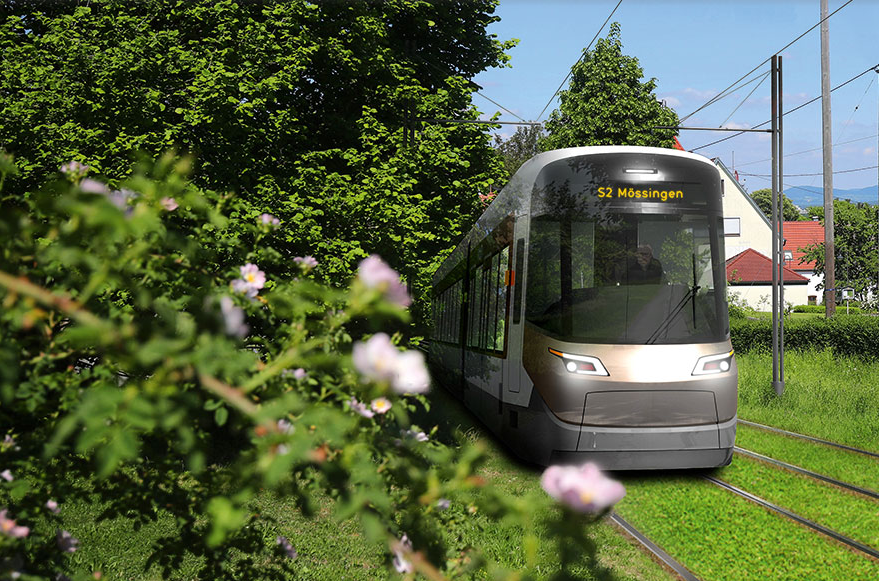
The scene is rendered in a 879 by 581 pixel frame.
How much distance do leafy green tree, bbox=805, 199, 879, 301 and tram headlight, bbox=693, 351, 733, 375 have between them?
4425 centimetres

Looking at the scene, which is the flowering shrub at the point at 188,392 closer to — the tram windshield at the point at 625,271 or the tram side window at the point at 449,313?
the tram windshield at the point at 625,271

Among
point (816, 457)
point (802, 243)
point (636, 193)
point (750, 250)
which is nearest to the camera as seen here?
point (636, 193)

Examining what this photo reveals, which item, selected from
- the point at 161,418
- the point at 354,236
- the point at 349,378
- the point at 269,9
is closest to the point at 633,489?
the point at 354,236

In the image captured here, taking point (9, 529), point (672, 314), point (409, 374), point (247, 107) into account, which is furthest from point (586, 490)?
point (247, 107)

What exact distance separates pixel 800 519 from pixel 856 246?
50298 millimetres

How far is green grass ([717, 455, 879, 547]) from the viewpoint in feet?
20.5

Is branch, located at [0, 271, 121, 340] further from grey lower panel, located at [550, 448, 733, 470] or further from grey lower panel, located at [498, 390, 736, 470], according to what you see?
grey lower panel, located at [550, 448, 733, 470]

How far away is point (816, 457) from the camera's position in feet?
28.5

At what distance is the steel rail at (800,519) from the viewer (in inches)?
221

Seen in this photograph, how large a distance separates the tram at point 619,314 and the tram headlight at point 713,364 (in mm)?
13

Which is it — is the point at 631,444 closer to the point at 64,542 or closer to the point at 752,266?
the point at 64,542

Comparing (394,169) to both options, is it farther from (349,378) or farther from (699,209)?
(349,378)

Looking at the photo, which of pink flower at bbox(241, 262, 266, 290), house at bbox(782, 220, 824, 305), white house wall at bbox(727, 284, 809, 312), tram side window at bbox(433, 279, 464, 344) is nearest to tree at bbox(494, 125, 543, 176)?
tram side window at bbox(433, 279, 464, 344)

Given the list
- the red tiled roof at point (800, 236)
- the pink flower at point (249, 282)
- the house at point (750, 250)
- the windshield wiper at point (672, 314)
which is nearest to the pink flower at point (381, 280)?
the pink flower at point (249, 282)
